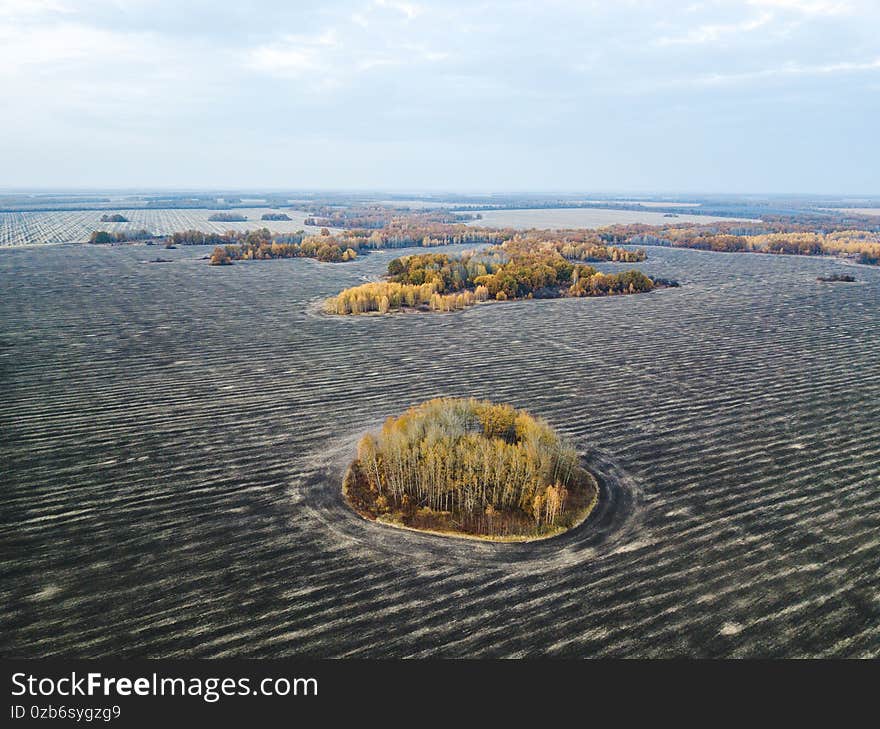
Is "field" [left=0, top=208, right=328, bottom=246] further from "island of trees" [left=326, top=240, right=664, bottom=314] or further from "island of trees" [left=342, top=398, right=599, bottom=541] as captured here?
"island of trees" [left=342, top=398, right=599, bottom=541]

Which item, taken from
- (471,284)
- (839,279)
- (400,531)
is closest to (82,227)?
(471,284)

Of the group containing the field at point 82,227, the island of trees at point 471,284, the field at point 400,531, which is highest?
the field at point 82,227

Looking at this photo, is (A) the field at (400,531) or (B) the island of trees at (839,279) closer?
(A) the field at (400,531)

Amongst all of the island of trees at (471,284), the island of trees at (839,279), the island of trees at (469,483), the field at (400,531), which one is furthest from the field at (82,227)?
the island of trees at (839,279)

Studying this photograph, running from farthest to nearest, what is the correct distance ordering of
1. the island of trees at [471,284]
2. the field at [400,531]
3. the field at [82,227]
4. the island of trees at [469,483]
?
1. the field at [82,227]
2. the island of trees at [471,284]
3. the island of trees at [469,483]
4. the field at [400,531]

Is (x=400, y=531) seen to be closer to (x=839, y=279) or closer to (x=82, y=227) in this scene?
(x=839, y=279)

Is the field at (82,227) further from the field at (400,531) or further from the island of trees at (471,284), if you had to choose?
the field at (400,531)

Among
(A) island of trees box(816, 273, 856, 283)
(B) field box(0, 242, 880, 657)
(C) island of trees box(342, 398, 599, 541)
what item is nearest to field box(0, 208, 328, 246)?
(B) field box(0, 242, 880, 657)
